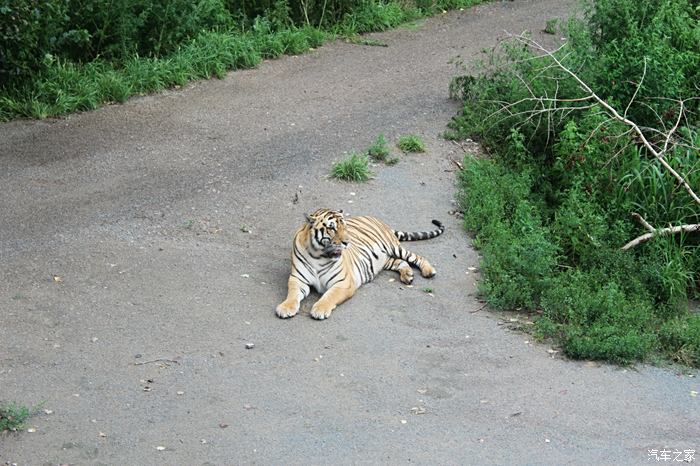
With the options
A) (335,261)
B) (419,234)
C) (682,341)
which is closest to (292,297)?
(335,261)

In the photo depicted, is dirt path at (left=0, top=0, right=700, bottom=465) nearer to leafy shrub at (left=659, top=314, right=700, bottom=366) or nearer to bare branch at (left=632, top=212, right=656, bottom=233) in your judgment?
leafy shrub at (left=659, top=314, right=700, bottom=366)

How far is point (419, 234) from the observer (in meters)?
9.74

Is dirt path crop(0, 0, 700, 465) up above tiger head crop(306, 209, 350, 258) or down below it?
below

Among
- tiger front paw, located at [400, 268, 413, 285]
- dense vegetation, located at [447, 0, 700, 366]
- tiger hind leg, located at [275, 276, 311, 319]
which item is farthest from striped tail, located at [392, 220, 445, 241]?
tiger hind leg, located at [275, 276, 311, 319]

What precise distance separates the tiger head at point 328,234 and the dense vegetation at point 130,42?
14.8ft

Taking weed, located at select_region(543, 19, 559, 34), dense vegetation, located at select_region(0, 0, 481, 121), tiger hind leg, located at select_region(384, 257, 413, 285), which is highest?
dense vegetation, located at select_region(0, 0, 481, 121)

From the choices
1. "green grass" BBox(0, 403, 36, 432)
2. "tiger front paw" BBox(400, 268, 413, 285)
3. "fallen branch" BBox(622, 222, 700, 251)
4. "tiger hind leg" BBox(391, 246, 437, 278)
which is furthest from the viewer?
"fallen branch" BBox(622, 222, 700, 251)

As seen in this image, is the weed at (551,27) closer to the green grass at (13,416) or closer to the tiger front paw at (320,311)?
the tiger front paw at (320,311)

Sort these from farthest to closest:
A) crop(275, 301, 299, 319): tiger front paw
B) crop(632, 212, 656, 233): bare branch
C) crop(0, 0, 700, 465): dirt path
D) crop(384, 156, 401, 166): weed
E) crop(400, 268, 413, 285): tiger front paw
Result: crop(384, 156, 401, 166): weed
crop(632, 212, 656, 233): bare branch
crop(400, 268, 413, 285): tiger front paw
crop(275, 301, 299, 319): tiger front paw
crop(0, 0, 700, 465): dirt path

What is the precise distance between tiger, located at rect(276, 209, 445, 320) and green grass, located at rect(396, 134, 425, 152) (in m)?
2.51

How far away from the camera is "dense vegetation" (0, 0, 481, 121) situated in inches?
458

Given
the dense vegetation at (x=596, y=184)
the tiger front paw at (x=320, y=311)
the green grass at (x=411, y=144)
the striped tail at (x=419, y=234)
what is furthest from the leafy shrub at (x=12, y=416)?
the green grass at (x=411, y=144)

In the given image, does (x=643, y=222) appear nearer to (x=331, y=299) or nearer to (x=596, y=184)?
(x=596, y=184)

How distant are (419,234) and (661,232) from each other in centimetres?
237
